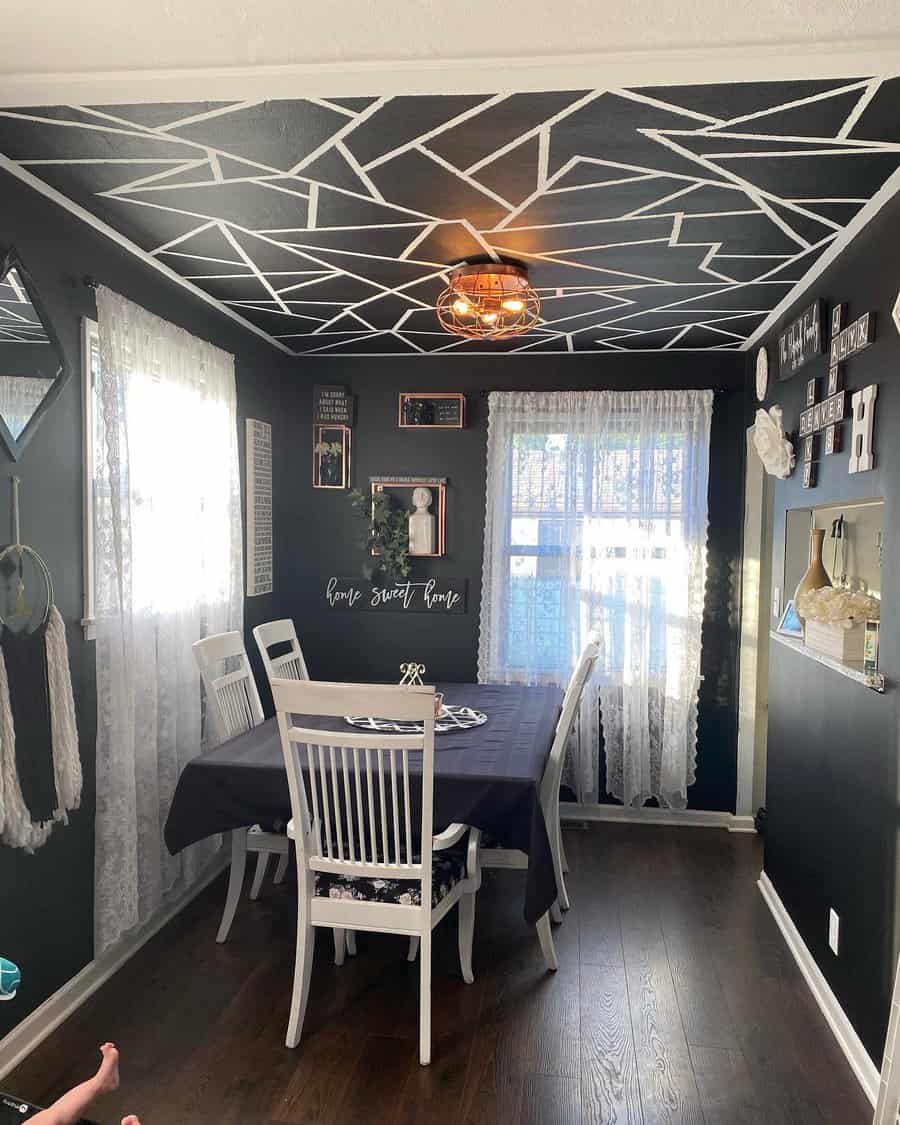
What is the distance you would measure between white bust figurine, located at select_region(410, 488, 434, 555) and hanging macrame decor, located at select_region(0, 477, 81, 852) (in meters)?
2.33

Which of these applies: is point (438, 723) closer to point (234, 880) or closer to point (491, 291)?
point (234, 880)

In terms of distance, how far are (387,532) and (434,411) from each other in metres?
0.71

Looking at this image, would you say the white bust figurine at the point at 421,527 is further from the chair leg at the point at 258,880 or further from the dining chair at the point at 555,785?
the chair leg at the point at 258,880

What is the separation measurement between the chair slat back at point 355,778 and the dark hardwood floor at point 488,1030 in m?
0.51

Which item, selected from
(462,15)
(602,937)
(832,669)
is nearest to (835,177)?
(462,15)

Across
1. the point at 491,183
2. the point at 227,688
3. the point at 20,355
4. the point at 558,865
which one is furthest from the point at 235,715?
the point at 491,183

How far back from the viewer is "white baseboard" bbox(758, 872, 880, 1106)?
7.97 ft

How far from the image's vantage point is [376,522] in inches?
188

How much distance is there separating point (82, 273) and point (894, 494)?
8.36 ft

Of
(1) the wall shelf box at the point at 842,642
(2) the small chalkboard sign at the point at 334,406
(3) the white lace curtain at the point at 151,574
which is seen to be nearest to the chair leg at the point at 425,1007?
(3) the white lace curtain at the point at 151,574

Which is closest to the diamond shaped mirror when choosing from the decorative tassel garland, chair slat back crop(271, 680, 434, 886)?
the decorative tassel garland

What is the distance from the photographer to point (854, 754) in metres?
2.67

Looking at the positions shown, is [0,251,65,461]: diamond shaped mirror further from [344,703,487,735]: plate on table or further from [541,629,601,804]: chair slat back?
[541,629,601,804]: chair slat back

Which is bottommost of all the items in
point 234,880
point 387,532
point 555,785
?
point 234,880
